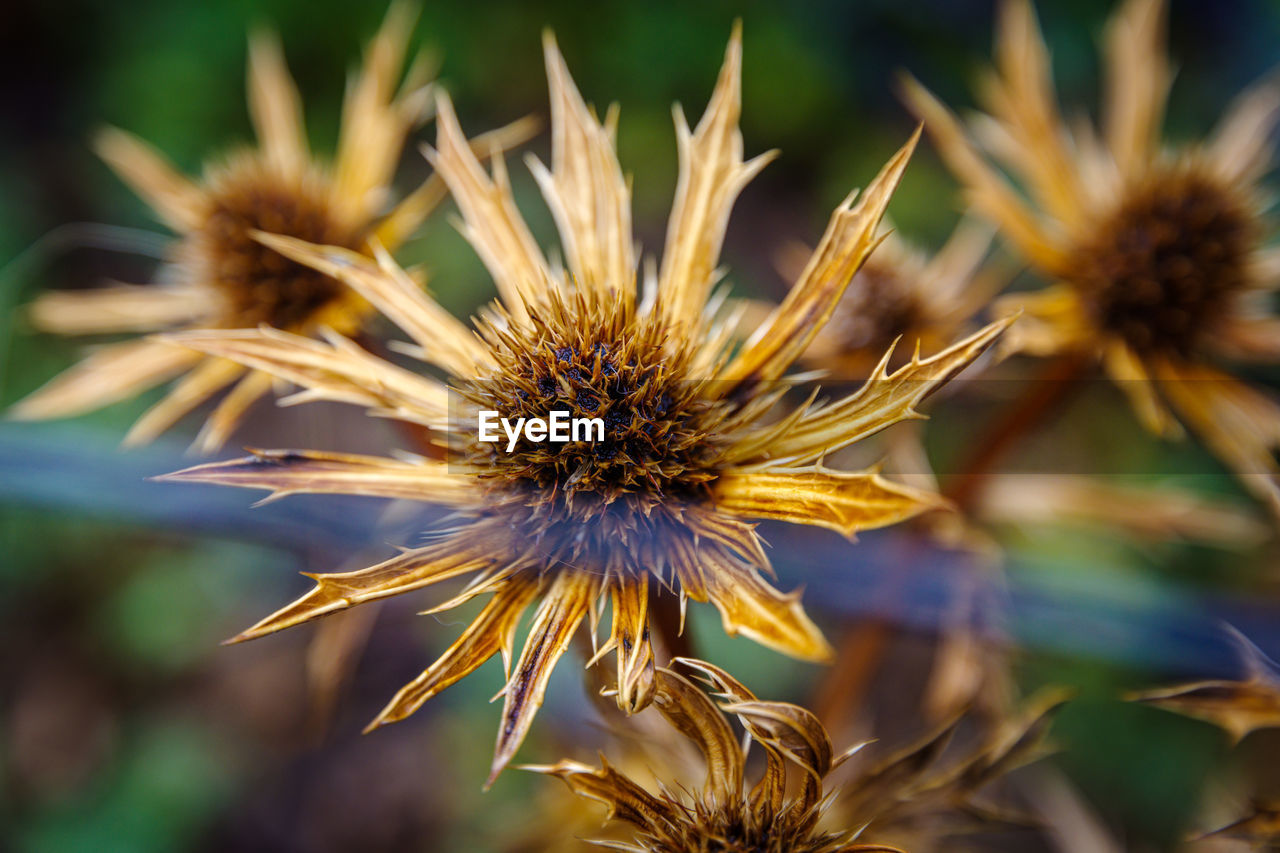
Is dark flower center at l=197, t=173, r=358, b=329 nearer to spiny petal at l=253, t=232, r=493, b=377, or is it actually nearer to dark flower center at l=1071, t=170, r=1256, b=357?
spiny petal at l=253, t=232, r=493, b=377

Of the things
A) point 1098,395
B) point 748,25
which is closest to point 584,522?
point 1098,395

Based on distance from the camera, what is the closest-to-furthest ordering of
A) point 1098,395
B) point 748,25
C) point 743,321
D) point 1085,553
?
point 743,321
point 1085,553
point 1098,395
point 748,25

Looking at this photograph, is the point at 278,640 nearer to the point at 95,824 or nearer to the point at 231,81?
the point at 95,824

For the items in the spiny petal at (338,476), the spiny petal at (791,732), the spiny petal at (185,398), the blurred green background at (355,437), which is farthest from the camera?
the blurred green background at (355,437)

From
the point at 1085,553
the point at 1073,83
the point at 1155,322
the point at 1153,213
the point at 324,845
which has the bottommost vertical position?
the point at 324,845

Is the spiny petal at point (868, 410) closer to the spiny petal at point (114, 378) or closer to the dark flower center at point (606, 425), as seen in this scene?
the dark flower center at point (606, 425)

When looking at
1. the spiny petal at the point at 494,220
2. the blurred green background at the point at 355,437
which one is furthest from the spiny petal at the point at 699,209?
the blurred green background at the point at 355,437

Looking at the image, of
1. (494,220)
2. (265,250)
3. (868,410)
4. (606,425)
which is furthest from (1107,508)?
(265,250)
